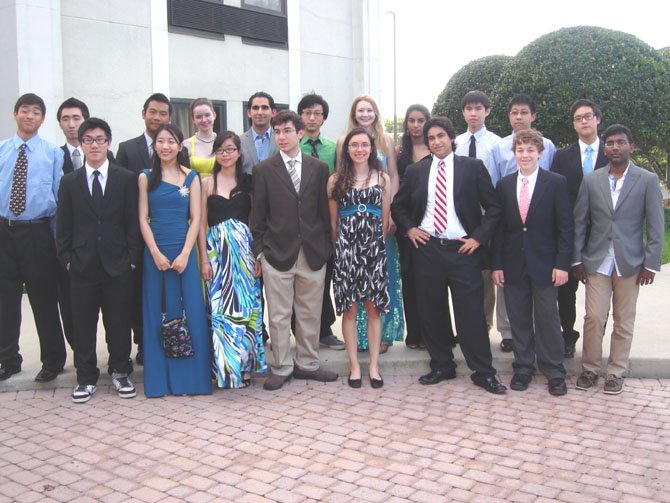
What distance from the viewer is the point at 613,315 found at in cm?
580

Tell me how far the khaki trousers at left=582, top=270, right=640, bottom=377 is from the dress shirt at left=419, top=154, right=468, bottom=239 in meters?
1.16

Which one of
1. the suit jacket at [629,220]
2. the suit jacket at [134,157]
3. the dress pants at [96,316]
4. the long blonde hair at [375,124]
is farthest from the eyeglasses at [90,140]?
the suit jacket at [629,220]

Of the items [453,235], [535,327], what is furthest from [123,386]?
[535,327]

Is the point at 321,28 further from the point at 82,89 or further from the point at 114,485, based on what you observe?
the point at 114,485

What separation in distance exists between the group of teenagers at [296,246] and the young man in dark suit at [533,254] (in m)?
0.01

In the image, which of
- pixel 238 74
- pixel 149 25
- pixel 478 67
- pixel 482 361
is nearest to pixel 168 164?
pixel 482 361

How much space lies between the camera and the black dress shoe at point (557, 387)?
18.5 feet

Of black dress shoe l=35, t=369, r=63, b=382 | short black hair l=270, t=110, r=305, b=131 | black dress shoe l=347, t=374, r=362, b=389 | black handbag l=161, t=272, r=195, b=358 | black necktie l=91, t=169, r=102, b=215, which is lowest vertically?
black dress shoe l=347, t=374, r=362, b=389

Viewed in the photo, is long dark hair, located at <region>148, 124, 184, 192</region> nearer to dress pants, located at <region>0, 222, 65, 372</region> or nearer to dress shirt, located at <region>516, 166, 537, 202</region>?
dress pants, located at <region>0, 222, 65, 372</region>

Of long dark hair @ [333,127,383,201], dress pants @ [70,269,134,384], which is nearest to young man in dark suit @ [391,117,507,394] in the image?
long dark hair @ [333,127,383,201]

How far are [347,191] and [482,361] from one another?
1.79 meters

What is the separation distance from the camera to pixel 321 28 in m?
14.8

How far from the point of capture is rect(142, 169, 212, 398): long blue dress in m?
5.69

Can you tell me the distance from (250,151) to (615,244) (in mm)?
3206
